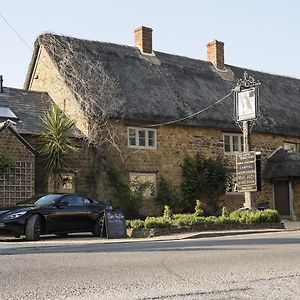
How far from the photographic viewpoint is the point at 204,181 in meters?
27.5

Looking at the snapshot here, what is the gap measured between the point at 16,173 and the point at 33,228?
253 inches

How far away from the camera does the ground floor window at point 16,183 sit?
21406 mm

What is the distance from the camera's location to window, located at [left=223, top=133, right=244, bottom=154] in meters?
29.9

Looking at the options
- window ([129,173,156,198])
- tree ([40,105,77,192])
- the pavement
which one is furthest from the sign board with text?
tree ([40,105,77,192])

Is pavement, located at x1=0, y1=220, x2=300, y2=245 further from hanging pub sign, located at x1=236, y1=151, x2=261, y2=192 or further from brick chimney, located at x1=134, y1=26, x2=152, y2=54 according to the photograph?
brick chimney, located at x1=134, y1=26, x2=152, y2=54

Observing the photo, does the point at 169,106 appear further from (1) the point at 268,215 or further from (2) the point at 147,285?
(2) the point at 147,285

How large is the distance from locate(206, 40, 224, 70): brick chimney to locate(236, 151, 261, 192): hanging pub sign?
41.4 ft

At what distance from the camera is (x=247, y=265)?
9766 millimetres

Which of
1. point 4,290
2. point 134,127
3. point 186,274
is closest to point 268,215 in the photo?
point 134,127

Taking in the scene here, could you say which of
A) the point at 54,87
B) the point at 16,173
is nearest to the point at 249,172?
the point at 16,173

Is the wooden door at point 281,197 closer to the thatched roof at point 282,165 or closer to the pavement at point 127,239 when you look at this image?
the thatched roof at point 282,165

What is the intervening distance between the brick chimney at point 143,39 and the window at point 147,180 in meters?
7.99

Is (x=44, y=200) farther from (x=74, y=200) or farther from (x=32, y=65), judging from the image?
(x=32, y=65)

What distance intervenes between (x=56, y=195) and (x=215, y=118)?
45.2 ft
